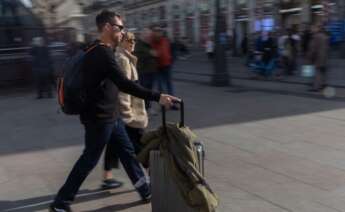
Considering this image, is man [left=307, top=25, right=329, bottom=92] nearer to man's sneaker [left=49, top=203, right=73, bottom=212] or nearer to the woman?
the woman

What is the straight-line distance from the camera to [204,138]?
25.9ft

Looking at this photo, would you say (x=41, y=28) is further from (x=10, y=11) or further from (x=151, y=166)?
(x=151, y=166)

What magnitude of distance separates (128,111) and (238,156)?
6.59 ft

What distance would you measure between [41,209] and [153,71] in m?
5.63

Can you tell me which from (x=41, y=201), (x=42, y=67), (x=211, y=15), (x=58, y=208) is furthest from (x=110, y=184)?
(x=211, y=15)

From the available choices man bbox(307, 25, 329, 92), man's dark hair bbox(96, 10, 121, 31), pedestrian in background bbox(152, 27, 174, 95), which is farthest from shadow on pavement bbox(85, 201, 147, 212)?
man bbox(307, 25, 329, 92)

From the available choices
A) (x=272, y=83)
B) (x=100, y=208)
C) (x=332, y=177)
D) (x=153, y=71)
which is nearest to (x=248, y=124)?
(x=153, y=71)

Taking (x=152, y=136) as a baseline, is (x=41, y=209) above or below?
below

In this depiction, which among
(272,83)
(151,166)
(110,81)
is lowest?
(272,83)

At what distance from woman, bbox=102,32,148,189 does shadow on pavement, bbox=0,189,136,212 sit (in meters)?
0.16

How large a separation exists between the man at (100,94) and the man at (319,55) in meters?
8.90

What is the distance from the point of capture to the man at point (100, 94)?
4.34m

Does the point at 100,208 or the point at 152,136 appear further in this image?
the point at 100,208

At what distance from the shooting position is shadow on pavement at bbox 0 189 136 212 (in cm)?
500
